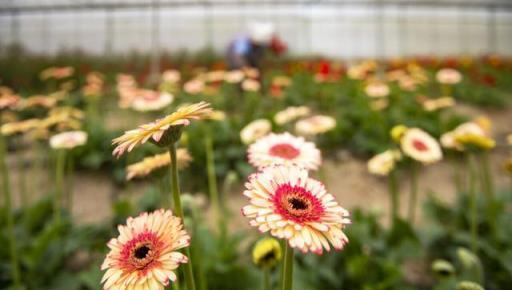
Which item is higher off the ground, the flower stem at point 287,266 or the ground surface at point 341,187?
the flower stem at point 287,266

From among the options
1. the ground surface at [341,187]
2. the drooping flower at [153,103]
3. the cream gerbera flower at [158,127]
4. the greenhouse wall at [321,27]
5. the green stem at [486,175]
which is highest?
the greenhouse wall at [321,27]

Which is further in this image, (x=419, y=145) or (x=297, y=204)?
(x=419, y=145)

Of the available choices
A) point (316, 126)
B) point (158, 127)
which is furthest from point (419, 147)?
point (158, 127)

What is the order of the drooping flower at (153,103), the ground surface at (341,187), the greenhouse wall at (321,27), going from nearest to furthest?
the drooping flower at (153,103) → the ground surface at (341,187) → the greenhouse wall at (321,27)

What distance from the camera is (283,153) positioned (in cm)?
86

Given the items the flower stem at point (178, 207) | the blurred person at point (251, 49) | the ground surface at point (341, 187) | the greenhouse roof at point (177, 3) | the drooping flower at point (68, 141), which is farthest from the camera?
the greenhouse roof at point (177, 3)

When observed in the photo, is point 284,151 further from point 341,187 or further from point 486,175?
point 341,187

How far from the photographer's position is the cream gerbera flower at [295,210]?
1.60 feet

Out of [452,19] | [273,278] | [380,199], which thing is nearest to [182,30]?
[452,19]

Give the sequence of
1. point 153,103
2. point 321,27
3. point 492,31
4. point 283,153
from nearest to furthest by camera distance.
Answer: point 283,153 → point 153,103 → point 321,27 → point 492,31

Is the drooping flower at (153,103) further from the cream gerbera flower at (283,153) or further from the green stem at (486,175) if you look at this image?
the green stem at (486,175)

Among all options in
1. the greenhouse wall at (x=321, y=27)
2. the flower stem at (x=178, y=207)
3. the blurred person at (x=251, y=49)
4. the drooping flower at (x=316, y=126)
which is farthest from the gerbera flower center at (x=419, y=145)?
the greenhouse wall at (x=321, y=27)

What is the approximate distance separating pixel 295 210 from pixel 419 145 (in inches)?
40.6

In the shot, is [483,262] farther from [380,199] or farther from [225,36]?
[225,36]
